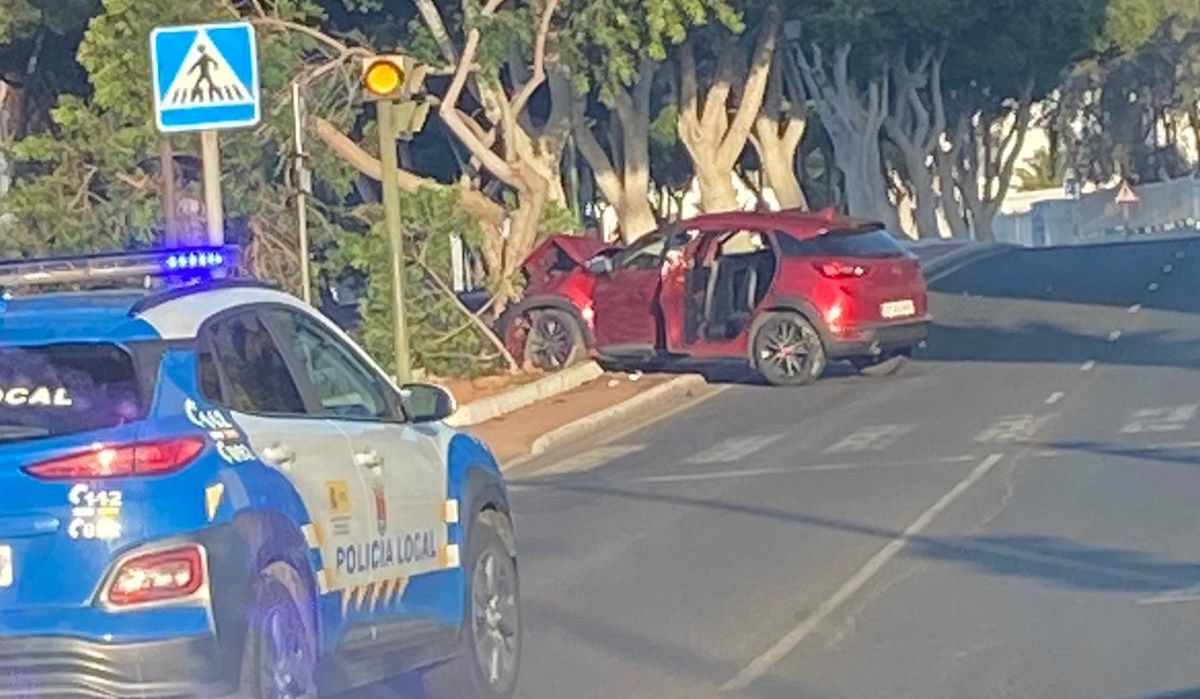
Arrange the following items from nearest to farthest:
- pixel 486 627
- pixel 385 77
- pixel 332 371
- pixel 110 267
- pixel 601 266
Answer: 1. pixel 110 267
2. pixel 332 371
3. pixel 486 627
4. pixel 385 77
5. pixel 601 266

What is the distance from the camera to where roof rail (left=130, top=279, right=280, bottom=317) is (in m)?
8.11

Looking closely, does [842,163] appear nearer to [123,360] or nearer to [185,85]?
[185,85]

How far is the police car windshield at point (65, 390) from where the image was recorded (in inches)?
302

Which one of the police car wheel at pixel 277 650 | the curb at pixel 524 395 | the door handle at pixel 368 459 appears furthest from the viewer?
Result: the curb at pixel 524 395

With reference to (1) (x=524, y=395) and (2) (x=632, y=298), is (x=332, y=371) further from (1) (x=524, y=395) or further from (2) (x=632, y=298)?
(2) (x=632, y=298)

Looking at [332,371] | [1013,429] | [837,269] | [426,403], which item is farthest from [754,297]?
[332,371]

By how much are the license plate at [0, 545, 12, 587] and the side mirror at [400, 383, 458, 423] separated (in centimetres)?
224

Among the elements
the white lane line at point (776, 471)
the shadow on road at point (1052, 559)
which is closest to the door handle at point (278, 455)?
the shadow on road at point (1052, 559)

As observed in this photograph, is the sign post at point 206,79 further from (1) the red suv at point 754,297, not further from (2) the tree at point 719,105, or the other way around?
(2) the tree at point 719,105

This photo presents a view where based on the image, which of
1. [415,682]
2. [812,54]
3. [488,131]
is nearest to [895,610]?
[415,682]

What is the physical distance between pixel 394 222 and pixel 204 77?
8044 mm

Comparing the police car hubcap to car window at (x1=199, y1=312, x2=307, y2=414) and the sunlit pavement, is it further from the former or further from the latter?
car window at (x1=199, y1=312, x2=307, y2=414)

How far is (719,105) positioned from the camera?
155ft

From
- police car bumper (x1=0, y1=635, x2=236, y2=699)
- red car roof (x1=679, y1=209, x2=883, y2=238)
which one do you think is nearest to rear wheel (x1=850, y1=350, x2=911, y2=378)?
red car roof (x1=679, y1=209, x2=883, y2=238)
